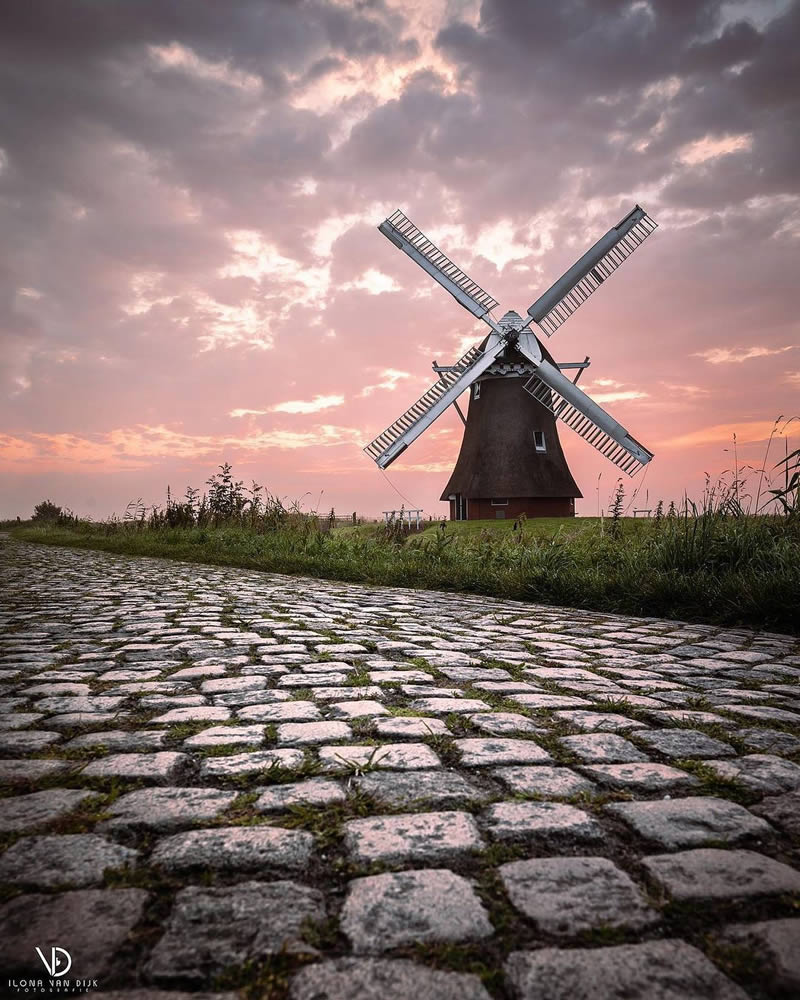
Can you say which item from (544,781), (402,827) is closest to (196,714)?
(402,827)

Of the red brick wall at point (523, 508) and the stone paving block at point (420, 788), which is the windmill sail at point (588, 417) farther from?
the stone paving block at point (420, 788)

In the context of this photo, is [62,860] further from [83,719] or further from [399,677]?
[399,677]

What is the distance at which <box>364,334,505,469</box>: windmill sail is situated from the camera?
20.7 metres

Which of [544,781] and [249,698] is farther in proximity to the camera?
[249,698]

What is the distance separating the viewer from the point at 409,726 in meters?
2.39

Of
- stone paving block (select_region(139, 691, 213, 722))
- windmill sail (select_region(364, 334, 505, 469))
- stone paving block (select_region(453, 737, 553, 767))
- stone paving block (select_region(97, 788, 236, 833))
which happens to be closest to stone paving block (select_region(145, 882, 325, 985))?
stone paving block (select_region(97, 788, 236, 833))

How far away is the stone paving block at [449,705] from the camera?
2607 mm

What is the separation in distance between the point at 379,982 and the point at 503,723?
1.43m

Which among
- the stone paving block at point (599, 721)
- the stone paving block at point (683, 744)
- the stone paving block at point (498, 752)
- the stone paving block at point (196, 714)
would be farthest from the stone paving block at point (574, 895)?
the stone paving block at point (196, 714)

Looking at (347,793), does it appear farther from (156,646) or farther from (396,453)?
(396,453)

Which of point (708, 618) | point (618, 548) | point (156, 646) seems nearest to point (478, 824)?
point (156, 646)

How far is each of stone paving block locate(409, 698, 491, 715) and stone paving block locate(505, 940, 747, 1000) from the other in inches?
56.3

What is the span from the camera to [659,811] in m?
1.71

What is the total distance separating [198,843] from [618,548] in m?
6.87
